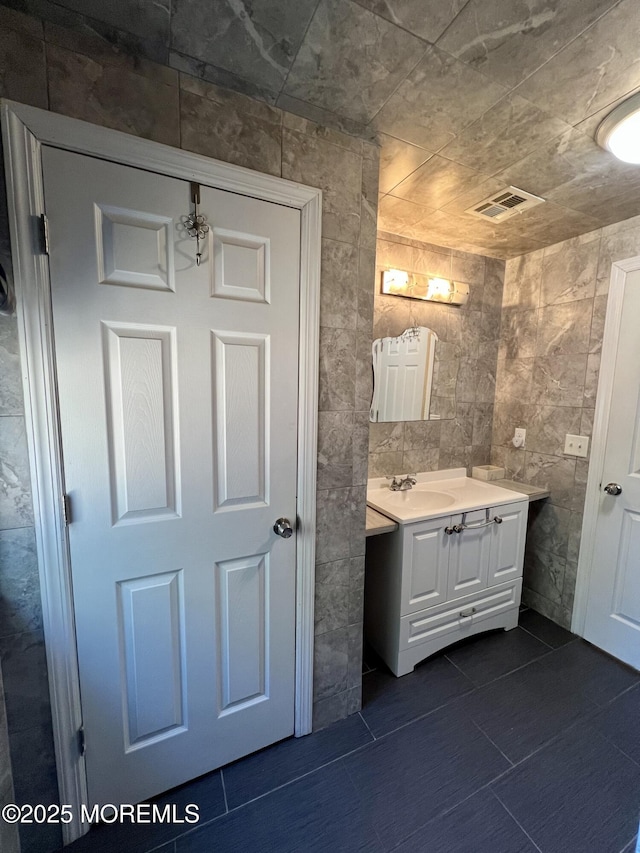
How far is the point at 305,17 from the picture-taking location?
880 mm

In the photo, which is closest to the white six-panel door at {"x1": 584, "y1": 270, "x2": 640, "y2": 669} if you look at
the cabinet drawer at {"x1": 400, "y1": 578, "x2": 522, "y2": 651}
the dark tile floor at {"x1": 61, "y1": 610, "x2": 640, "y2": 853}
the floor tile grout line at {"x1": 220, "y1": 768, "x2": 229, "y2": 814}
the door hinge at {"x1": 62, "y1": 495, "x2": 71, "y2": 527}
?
the dark tile floor at {"x1": 61, "y1": 610, "x2": 640, "y2": 853}

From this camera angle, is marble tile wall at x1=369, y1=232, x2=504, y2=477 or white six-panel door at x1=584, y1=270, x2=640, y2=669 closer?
white six-panel door at x1=584, y1=270, x2=640, y2=669

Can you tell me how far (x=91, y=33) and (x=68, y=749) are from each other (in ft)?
6.71

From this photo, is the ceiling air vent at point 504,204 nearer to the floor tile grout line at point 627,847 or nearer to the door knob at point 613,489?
the door knob at point 613,489

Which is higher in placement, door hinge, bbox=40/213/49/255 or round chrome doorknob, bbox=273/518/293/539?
door hinge, bbox=40/213/49/255

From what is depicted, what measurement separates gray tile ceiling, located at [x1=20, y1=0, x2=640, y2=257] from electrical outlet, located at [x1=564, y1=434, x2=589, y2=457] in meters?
1.29

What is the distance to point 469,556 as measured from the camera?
191cm

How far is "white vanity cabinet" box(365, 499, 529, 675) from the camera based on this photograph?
68.5 inches

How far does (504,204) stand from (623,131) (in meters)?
Result: 0.57

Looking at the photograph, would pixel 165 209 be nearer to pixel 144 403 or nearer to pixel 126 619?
pixel 144 403

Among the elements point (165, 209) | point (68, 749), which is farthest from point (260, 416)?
point (68, 749)

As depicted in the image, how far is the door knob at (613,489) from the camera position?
1897 millimetres

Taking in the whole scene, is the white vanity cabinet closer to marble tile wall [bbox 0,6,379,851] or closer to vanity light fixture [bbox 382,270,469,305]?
marble tile wall [bbox 0,6,379,851]

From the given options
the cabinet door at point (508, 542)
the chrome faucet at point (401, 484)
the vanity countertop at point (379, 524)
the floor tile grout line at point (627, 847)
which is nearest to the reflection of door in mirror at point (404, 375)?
the chrome faucet at point (401, 484)
